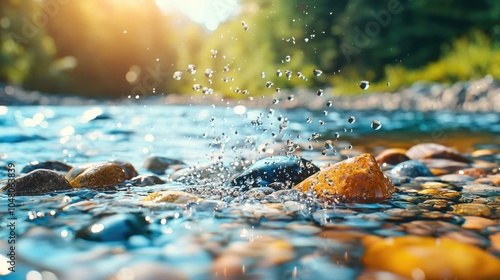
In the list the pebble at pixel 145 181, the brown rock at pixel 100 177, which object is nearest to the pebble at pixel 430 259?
the pebble at pixel 145 181

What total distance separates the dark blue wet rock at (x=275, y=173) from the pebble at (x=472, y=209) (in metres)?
0.93

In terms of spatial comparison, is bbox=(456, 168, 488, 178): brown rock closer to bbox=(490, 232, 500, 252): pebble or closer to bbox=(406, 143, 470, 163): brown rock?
bbox=(406, 143, 470, 163): brown rock

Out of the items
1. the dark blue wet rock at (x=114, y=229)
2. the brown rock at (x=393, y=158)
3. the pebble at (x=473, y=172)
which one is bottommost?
the dark blue wet rock at (x=114, y=229)

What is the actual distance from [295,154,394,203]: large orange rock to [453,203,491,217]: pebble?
0.38m

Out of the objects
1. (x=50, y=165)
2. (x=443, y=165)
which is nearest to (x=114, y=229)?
(x=50, y=165)

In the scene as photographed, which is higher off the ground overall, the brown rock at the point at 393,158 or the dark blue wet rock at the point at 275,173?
the brown rock at the point at 393,158

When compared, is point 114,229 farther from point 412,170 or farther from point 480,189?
point 412,170

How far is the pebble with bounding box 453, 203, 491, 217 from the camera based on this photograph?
2.19 metres

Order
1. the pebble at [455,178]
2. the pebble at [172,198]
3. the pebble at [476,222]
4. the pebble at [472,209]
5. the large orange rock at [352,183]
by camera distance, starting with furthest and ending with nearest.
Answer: the pebble at [455,178] → the large orange rock at [352,183] → the pebble at [172,198] → the pebble at [472,209] → the pebble at [476,222]

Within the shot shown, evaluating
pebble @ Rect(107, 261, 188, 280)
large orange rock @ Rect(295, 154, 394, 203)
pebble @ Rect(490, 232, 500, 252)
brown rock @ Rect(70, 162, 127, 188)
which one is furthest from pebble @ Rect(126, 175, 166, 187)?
pebble @ Rect(490, 232, 500, 252)

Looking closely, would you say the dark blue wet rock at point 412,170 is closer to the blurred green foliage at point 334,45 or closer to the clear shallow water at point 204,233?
the clear shallow water at point 204,233

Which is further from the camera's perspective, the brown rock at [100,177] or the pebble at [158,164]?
the pebble at [158,164]

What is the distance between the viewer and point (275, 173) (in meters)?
2.93

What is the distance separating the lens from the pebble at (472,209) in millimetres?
2186
